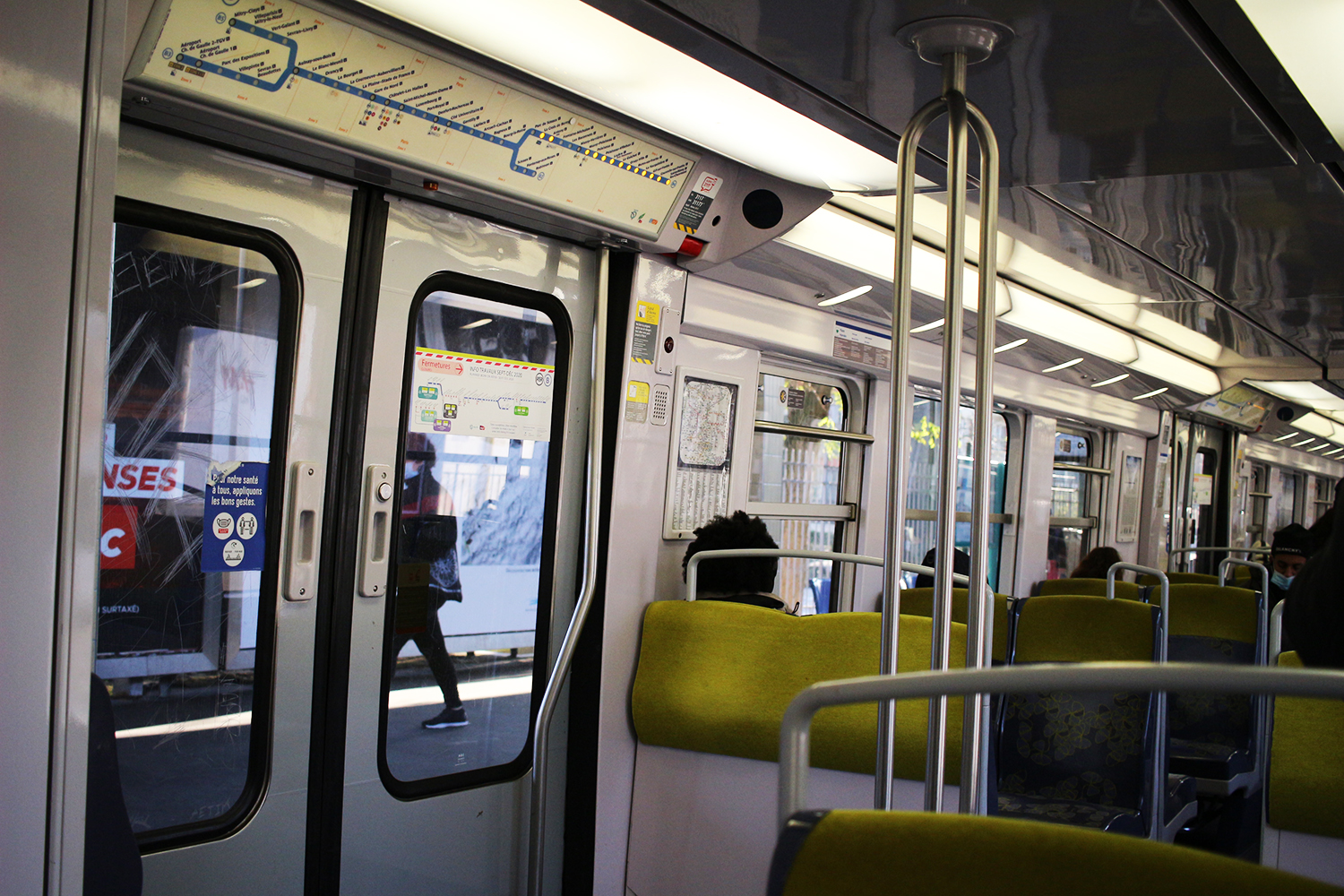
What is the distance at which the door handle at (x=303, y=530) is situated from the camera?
2402 mm

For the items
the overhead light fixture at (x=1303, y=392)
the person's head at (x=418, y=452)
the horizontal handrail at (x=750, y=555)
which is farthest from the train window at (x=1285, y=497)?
the person's head at (x=418, y=452)

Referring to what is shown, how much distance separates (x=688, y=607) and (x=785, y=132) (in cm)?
149

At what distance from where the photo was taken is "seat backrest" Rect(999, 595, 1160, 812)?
3170 mm

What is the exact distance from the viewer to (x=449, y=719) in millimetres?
2875

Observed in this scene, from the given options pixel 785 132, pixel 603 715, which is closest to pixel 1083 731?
pixel 603 715

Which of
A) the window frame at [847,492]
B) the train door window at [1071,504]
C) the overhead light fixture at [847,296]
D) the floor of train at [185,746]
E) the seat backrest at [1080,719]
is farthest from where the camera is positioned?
the train door window at [1071,504]

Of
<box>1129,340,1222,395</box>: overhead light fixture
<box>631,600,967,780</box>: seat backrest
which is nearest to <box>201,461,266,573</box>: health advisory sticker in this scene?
<box>631,600,967,780</box>: seat backrest

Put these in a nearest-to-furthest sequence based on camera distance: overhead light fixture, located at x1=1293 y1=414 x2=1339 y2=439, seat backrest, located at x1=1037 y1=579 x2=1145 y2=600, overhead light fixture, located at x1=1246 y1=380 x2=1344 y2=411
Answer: seat backrest, located at x1=1037 y1=579 x2=1145 y2=600
overhead light fixture, located at x1=1246 y1=380 x2=1344 y2=411
overhead light fixture, located at x1=1293 y1=414 x2=1339 y2=439

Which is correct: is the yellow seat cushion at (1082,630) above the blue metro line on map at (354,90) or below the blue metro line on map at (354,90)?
below

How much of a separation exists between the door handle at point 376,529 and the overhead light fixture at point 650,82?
3.55 feet

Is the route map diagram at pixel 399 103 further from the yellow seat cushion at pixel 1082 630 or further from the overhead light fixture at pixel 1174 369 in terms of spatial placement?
the overhead light fixture at pixel 1174 369

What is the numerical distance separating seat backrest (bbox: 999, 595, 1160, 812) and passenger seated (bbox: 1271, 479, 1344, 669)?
5.48 feet

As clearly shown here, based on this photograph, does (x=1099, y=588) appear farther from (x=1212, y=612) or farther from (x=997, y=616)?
(x=997, y=616)

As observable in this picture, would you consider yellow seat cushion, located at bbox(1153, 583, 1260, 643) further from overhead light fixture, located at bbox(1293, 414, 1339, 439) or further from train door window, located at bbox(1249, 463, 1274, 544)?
train door window, located at bbox(1249, 463, 1274, 544)
